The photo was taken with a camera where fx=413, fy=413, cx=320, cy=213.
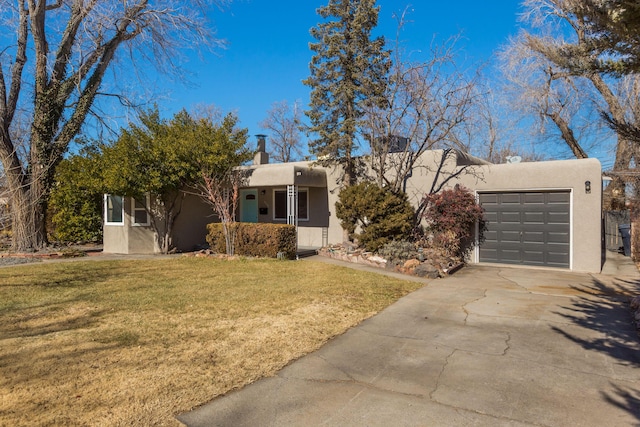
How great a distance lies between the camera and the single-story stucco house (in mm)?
10969

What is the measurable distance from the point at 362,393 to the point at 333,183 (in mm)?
11957

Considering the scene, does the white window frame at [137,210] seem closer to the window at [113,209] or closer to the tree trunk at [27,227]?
the window at [113,209]

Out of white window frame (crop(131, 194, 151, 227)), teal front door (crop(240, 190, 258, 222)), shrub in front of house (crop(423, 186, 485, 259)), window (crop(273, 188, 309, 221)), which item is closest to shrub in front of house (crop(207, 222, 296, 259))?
white window frame (crop(131, 194, 151, 227))

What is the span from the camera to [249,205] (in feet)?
56.7

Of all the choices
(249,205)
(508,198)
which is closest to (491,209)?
(508,198)

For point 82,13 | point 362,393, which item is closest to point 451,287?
point 362,393

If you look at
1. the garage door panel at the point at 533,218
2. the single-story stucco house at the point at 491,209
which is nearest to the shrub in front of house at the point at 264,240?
the single-story stucco house at the point at 491,209

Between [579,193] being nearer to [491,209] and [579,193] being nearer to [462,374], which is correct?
[491,209]

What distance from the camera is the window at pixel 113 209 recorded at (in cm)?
1448

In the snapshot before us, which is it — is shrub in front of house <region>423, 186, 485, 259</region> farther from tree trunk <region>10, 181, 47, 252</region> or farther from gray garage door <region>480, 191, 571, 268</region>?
tree trunk <region>10, 181, 47, 252</region>

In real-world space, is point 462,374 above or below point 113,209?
below

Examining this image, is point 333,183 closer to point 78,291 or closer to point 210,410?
point 78,291

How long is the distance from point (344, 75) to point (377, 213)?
5523 mm

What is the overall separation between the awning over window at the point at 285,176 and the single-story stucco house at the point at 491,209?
0.03 meters
